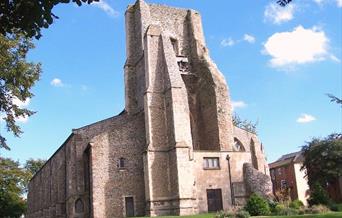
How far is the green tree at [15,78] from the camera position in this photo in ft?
76.9

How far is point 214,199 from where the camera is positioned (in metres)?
31.5

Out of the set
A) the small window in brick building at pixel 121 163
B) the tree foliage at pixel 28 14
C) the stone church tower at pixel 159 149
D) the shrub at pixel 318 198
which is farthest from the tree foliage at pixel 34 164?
the tree foliage at pixel 28 14

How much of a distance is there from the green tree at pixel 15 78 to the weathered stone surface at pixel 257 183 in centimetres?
1653

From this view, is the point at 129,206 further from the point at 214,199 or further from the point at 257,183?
the point at 257,183

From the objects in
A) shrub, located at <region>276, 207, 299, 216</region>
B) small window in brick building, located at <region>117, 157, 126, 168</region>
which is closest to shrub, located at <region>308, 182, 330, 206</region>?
shrub, located at <region>276, 207, 299, 216</region>

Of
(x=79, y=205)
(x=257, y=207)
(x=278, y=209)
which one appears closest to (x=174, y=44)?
(x=79, y=205)

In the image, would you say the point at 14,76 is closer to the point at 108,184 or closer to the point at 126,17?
the point at 108,184

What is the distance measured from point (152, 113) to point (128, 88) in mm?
7372

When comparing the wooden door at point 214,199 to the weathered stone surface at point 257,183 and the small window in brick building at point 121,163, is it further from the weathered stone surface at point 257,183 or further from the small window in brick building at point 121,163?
the small window in brick building at point 121,163

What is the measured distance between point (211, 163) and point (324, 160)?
10951 millimetres

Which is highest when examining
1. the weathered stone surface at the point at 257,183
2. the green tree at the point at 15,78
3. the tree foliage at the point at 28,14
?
the green tree at the point at 15,78

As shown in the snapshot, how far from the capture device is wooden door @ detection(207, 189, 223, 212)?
31.3 meters

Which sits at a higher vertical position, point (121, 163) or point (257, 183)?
point (121, 163)

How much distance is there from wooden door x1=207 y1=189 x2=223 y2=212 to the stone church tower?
0.07 metres
